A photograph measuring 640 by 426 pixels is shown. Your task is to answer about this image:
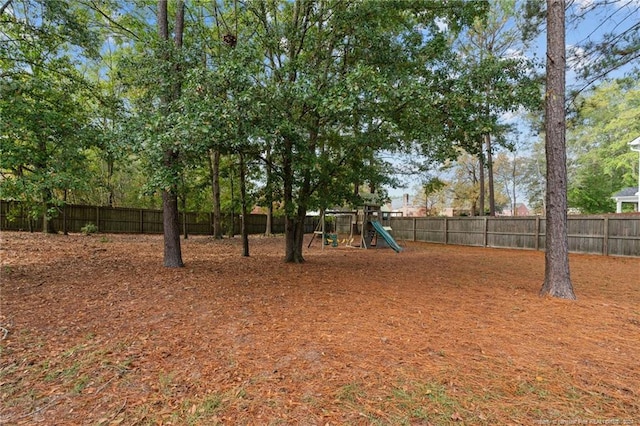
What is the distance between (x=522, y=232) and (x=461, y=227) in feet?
8.83

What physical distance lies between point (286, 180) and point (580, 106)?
A: 5.68m

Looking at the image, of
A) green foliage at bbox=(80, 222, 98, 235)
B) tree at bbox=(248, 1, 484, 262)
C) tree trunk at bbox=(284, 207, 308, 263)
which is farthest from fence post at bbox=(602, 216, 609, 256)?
green foliage at bbox=(80, 222, 98, 235)

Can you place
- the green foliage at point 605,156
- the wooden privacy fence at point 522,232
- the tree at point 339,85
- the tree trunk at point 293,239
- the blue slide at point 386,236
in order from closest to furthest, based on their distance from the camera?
the tree at point 339,85 < the tree trunk at point 293,239 < the wooden privacy fence at point 522,232 < the blue slide at point 386,236 < the green foliage at point 605,156

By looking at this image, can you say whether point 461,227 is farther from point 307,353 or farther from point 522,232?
point 307,353

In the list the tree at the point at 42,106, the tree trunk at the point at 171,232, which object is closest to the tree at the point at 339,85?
the tree trunk at the point at 171,232

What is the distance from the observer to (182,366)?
2.58 metres

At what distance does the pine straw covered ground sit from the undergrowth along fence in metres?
4.18

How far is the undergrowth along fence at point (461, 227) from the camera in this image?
1023 centimetres

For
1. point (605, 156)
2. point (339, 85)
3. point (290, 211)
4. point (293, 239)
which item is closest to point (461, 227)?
point (293, 239)

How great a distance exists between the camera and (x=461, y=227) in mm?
15156

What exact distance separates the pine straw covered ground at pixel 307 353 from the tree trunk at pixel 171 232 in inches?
41.5

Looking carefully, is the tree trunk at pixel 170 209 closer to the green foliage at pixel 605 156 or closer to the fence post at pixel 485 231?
the fence post at pixel 485 231

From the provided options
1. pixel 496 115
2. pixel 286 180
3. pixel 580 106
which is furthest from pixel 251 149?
pixel 580 106

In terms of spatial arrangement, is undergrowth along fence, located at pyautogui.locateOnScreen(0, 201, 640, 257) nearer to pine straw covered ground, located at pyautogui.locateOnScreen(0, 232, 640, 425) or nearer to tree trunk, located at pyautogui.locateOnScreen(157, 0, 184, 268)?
tree trunk, located at pyautogui.locateOnScreen(157, 0, 184, 268)
